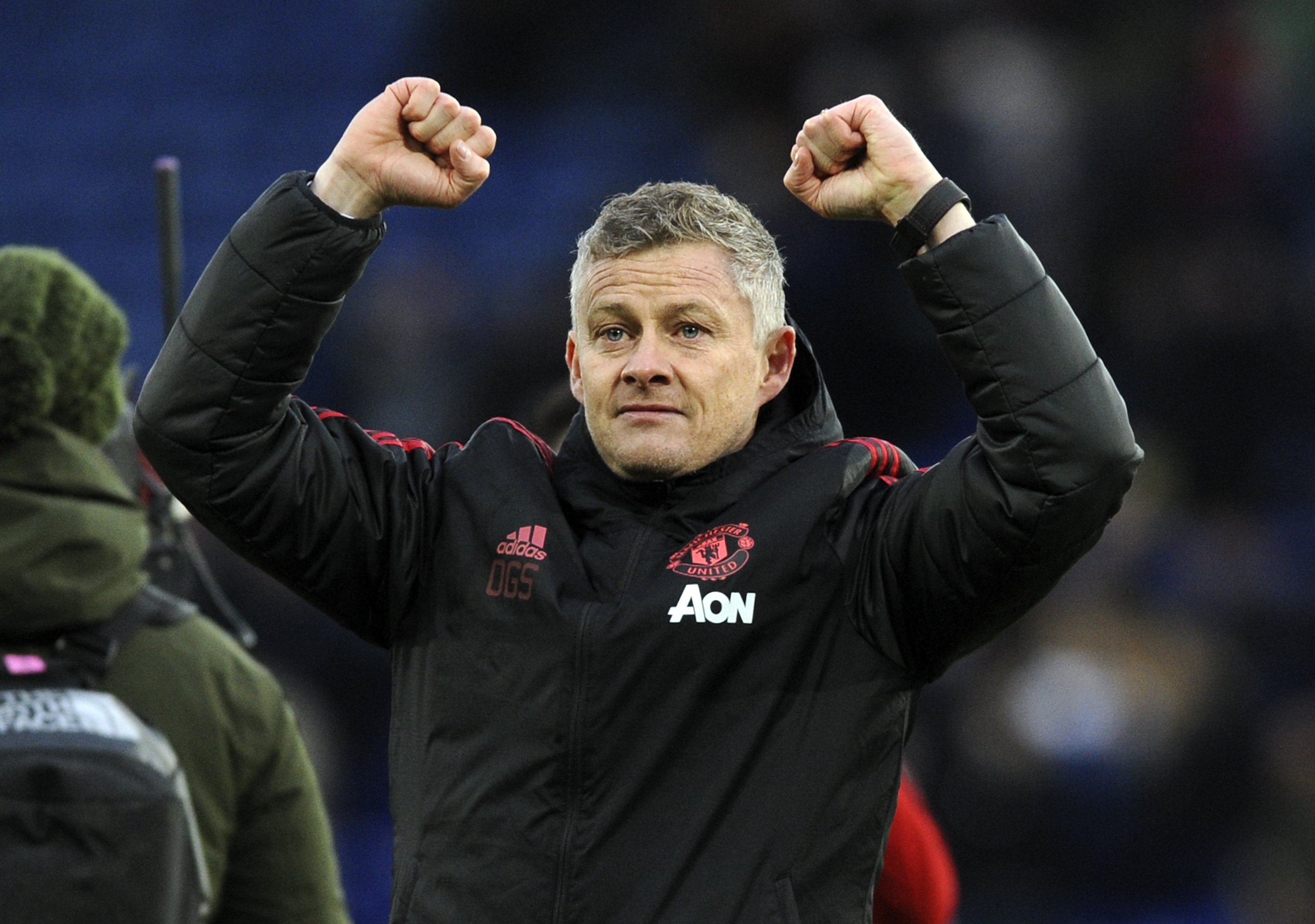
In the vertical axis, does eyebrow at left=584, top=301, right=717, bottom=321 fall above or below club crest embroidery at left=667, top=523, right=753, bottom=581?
above

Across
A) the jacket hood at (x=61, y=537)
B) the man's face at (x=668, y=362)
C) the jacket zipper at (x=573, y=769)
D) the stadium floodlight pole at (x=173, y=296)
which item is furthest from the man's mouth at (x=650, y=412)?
the stadium floodlight pole at (x=173, y=296)

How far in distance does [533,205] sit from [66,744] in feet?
20.3

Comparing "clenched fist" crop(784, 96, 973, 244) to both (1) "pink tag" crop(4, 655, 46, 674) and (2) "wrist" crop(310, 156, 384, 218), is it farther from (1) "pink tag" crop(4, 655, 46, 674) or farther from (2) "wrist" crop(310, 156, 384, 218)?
(1) "pink tag" crop(4, 655, 46, 674)

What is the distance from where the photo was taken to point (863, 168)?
231 cm

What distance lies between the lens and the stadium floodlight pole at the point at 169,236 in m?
3.47

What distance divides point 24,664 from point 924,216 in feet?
4.46

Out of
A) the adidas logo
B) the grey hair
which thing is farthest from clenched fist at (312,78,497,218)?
the adidas logo

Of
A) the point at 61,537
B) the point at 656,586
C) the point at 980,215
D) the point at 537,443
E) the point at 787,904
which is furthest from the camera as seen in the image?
the point at 980,215

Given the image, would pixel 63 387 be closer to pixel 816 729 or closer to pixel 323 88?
pixel 816 729

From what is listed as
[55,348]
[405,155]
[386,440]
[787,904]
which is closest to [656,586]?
[787,904]

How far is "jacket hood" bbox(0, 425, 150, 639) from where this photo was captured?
2.60 m

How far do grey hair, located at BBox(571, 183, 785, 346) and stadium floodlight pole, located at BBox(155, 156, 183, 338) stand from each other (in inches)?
50.1

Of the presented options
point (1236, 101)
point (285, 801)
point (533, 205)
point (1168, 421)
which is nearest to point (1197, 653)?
point (1168, 421)

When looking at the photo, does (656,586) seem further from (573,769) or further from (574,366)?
(574,366)
